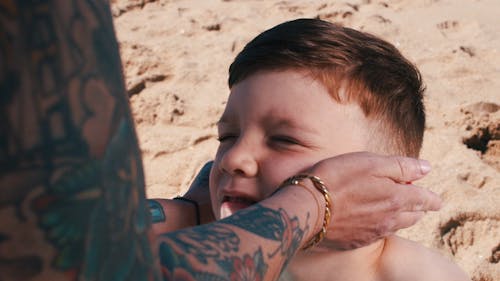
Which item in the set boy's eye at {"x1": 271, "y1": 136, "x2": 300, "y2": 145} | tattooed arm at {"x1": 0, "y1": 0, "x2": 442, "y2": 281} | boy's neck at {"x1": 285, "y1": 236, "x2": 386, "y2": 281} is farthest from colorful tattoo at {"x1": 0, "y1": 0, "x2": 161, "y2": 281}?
boy's neck at {"x1": 285, "y1": 236, "x2": 386, "y2": 281}

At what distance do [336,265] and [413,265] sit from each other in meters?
0.22

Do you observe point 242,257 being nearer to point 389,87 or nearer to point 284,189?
point 284,189

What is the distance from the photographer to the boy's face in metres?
1.54

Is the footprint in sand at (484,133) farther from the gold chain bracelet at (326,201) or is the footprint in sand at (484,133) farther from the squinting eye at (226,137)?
the gold chain bracelet at (326,201)

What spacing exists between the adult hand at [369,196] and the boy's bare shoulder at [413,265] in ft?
0.87

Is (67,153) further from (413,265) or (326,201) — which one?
(413,265)

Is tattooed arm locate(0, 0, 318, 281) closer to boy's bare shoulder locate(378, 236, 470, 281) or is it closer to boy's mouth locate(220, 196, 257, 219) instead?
boy's mouth locate(220, 196, 257, 219)

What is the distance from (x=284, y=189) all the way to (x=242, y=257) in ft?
1.02

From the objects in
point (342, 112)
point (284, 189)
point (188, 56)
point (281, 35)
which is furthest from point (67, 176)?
point (188, 56)

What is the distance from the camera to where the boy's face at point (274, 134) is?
1.54m

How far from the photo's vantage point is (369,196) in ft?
4.49

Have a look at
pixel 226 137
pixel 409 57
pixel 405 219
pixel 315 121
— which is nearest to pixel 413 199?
pixel 405 219

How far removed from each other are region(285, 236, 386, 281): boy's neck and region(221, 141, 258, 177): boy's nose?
0.95ft

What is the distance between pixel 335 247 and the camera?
151cm
